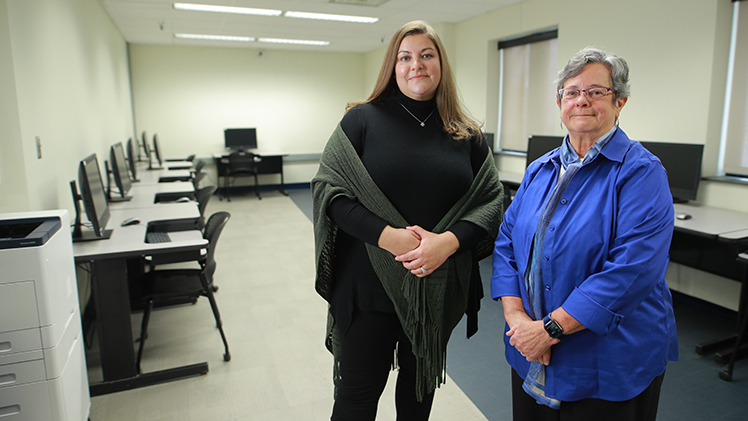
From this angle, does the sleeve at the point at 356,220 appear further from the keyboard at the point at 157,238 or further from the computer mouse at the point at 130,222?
the computer mouse at the point at 130,222

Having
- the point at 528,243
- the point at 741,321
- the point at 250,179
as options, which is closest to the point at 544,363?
the point at 528,243

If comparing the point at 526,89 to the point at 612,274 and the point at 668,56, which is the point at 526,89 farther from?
the point at 612,274

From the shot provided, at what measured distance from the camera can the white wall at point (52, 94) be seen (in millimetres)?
2223

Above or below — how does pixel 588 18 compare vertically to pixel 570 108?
above

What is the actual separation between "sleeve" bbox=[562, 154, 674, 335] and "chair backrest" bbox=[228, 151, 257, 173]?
733 centimetres

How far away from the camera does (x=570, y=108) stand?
3.75 ft

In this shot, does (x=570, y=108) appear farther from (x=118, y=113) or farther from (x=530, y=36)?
(x=118, y=113)

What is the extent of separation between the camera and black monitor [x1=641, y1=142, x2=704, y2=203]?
3.13m

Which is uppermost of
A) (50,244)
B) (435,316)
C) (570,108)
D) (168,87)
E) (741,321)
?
(168,87)

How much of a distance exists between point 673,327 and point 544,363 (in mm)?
340

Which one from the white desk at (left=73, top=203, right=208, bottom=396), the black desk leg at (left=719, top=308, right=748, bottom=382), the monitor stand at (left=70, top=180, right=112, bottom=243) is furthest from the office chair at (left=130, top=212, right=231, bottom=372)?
the black desk leg at (left=719, top=308, right=748, bottom=382)

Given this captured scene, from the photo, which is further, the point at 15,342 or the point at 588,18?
the point at 588,18

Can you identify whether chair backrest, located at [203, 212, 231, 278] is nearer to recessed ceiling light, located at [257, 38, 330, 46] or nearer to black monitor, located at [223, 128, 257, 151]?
recessed ceiling light, located at [257, 38, 330, 46]

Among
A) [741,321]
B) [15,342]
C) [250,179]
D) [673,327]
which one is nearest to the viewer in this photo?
[673,327]
